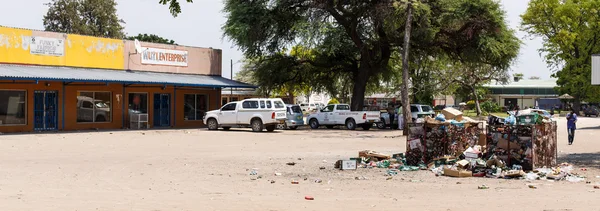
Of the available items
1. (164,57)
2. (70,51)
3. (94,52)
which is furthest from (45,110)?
(164,57)

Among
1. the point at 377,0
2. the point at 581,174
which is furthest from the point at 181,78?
the point at 581,174

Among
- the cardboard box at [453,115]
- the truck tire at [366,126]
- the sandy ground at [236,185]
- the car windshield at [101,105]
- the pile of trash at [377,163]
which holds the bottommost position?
the sandy ground at [236,185]

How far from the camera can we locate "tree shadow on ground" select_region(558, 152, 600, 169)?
18.9 metres

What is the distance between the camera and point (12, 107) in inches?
1324

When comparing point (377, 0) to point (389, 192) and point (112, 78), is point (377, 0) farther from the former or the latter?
point (389, 192)

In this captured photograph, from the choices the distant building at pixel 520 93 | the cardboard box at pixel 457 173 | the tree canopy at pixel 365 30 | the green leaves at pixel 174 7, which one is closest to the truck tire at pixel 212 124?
the tree canopy at pixel 365 30

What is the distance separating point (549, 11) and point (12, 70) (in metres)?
62.4

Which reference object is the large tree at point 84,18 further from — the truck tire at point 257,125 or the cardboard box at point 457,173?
the cardboard box at point 457,173

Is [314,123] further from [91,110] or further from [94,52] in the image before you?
[94,52]

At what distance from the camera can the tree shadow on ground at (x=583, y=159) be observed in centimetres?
1890

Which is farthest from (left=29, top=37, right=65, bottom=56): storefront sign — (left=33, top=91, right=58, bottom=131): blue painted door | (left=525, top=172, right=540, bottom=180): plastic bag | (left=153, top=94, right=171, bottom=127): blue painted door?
(left=525, top=172, right=540, bottom=180): plastic bag

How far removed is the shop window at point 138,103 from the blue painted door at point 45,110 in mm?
5174

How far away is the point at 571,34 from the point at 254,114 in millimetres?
49826

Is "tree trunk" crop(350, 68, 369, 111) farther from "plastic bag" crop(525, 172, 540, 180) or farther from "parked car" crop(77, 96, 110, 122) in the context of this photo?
"plastic bag" crop(525, 172, 540, 180)
